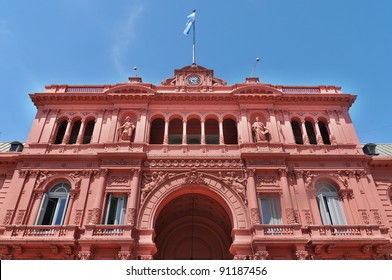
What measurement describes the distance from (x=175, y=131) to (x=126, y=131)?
191 inches

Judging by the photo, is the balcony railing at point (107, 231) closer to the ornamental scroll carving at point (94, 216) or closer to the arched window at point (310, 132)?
the ornamental scroll carving at point (94, 216)

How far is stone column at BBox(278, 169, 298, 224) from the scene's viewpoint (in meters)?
20.3

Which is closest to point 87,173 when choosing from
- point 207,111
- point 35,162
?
point 35,162

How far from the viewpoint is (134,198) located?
21.1 meters

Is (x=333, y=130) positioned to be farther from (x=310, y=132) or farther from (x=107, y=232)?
(x=107, y=232)

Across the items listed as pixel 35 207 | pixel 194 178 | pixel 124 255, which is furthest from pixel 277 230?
pixel 35 207

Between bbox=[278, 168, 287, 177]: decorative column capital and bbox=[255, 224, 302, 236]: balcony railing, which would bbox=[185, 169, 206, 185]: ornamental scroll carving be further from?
bbox=[278, 168, 287, 177]: decorative column capital

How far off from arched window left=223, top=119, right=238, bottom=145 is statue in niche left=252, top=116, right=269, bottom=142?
8.62 ft

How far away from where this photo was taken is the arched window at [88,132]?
85.3 feet

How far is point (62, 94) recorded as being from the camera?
26.5 m

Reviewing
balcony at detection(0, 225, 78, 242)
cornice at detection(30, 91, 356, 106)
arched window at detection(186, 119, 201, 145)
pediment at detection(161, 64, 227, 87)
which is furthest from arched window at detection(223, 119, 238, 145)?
balcony at detection(0, 225, 78, 242)

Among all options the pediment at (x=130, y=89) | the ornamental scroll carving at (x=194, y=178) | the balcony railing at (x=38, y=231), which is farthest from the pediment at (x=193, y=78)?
the balcony railing at (x=38, y=231)
